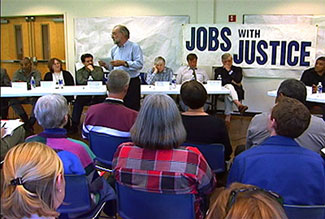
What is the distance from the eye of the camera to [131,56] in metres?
4.27

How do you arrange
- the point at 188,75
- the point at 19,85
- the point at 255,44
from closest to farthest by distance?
the point at 19,85
the point at 188,75
the point at 255,44

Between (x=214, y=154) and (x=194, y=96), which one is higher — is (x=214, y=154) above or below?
below

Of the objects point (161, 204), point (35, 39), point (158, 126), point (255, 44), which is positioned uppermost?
point (35, 39)

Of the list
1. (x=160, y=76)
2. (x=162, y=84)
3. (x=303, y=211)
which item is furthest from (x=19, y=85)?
(x=303, y=211)

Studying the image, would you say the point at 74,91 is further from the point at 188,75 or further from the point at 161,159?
the point at 161,159

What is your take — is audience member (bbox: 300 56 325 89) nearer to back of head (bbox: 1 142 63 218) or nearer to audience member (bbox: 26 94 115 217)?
audience member (bbox: 26 94 115 217)

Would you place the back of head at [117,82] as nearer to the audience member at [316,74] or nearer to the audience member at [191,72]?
the audience member at [191,72]

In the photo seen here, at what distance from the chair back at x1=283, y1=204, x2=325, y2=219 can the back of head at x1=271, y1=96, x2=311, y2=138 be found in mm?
344

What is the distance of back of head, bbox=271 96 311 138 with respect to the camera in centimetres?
157

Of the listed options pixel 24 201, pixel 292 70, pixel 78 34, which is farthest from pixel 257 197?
pixel 78 34

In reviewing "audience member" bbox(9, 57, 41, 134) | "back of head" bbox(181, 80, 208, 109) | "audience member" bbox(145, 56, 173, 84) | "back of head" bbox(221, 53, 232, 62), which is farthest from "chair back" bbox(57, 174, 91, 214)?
"back of head" bbox(221, 53, 232, 62)

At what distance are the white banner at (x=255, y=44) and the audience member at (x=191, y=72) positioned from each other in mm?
523

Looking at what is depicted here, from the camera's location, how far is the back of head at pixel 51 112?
191 centimetres

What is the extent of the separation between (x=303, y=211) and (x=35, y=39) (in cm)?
676
